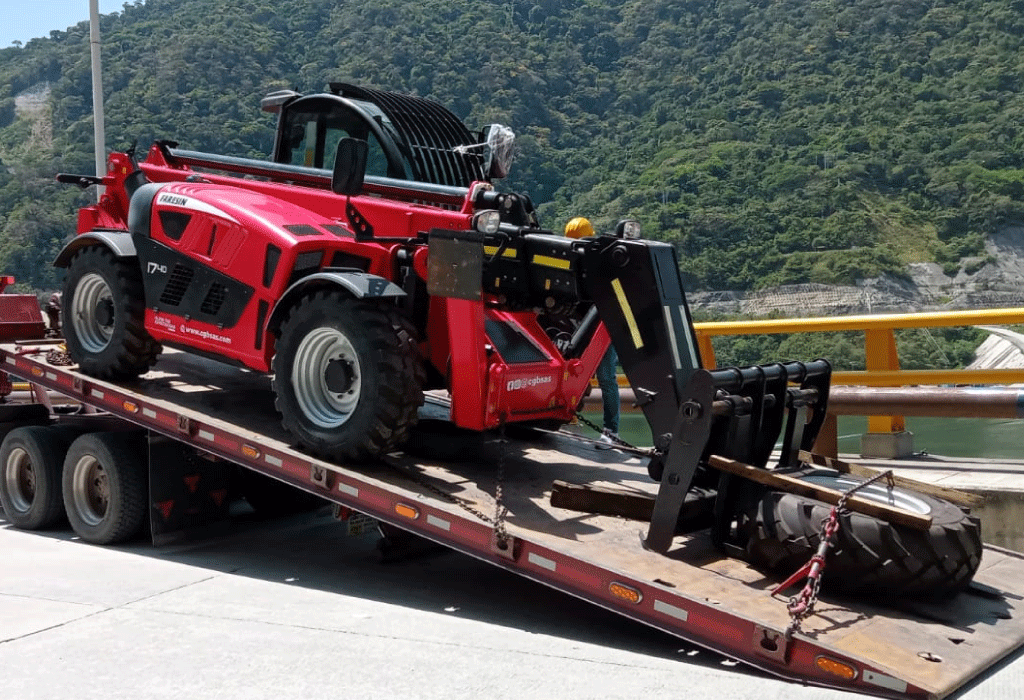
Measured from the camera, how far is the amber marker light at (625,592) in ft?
19.2

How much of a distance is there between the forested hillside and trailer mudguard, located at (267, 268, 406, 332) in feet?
60.7

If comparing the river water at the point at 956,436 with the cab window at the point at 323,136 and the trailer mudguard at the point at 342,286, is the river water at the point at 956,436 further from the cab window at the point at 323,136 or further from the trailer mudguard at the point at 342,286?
the trailer mudguard at the point at 342,286

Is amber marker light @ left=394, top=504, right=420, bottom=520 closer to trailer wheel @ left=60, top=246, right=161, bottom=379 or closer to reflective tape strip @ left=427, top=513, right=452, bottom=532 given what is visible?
reflective tape strip @ left=427, top=513, right=452, bottom=532

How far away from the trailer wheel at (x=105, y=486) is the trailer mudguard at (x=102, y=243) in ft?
4.20

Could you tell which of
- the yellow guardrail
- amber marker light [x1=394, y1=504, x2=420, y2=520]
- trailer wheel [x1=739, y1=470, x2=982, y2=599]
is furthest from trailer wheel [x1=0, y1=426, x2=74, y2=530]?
trailer wheel [x1=739, y1=470, x2=982, y2=599]

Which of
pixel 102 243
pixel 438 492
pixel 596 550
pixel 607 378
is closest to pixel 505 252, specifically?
pixel 438 492

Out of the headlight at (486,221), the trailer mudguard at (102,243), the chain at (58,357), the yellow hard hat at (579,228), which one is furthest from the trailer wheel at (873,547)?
the chain at (58,357)

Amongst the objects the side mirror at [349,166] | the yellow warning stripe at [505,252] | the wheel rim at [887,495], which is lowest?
the wheel rim at [887,495]

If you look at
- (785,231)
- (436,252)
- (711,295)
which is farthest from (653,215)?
(436,252)

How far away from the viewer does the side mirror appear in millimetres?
7914

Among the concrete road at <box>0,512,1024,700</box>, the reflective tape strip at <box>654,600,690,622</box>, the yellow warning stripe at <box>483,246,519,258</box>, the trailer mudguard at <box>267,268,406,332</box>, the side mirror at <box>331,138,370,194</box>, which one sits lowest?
the concrete road at <box>0,512,1024,700</box>

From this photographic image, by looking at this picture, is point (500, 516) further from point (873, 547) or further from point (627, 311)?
point (873, 547)

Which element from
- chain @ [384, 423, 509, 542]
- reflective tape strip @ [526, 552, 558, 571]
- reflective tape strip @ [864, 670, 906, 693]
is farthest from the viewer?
chain @ [384, 423, 509, 542]

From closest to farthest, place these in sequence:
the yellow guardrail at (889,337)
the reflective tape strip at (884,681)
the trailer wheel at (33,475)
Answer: the reflective tape strip at (884,681) → the yellow guardrail at (889,337) → the trailer wheel at (33,475)
